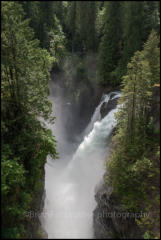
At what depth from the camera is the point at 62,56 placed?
28.7 meters

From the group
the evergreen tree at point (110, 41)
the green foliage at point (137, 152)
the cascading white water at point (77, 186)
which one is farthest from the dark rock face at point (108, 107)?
the green foliage at point (137, 152)

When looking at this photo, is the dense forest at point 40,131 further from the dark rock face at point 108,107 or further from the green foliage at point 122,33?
the green foliage at point 122,33

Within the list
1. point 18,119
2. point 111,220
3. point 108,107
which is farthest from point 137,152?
point 108,107

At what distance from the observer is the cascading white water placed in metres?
16.4

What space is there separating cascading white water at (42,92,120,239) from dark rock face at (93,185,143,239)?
195 centimetres

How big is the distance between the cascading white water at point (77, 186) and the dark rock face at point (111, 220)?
1.95 meters

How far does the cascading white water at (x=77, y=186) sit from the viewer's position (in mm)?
16391

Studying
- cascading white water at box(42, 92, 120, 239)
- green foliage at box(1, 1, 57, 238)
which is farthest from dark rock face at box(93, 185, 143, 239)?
green foliage at box(1, 1, 57, 238)

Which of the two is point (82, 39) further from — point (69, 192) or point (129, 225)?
point (129, 225)

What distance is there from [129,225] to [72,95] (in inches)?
782

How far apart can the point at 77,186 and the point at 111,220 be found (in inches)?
296

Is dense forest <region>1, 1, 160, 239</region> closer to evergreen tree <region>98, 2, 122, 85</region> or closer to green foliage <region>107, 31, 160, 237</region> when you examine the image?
green foliage <region>107, 31, 160, 237</region>

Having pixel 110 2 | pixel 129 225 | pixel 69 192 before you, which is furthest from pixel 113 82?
pixel 129 225

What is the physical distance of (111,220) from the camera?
13.1 meters
